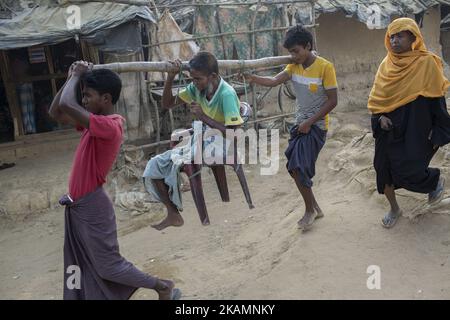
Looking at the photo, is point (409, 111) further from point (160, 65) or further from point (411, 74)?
point (160, 65)

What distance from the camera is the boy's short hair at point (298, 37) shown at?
4172mm

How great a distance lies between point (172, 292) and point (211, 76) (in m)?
1.57

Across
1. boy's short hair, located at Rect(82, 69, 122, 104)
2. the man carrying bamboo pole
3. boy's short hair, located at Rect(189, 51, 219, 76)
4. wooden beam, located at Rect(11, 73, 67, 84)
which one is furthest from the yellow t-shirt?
wooden beam, located at Rect(11, 73, 67, 84)

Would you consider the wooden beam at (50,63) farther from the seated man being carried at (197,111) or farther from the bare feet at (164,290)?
the bare feet at (164,290)

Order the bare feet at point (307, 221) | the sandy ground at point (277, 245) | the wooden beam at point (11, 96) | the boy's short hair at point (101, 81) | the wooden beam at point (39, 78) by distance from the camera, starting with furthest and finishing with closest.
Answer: the wooden beam at point (39, 78)
the wooden beam at point (11, 96)
the bare feet at point (307, 221)
the sandy ground at point (277, 245)
the boy's short hair at point (101, 81)

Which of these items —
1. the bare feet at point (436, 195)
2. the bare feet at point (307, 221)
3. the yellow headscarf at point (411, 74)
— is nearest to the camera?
the yellow headscarf at point (411, 74)

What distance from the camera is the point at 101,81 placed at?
2986 mm

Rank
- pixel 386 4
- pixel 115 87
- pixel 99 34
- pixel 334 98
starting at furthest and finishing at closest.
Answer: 1. pixel 386 4
2. pixel 99 34
3. pixel 334 98
4. pixel 115 87

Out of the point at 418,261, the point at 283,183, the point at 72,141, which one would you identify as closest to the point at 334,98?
the point at 418,261

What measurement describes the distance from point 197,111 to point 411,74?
1.85m

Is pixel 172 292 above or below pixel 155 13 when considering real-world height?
below

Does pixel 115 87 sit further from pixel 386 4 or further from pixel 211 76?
pixel 386 4

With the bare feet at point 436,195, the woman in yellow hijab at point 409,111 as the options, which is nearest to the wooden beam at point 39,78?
the woman in yellow hijab at point 409,111

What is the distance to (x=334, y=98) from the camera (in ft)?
13.9
